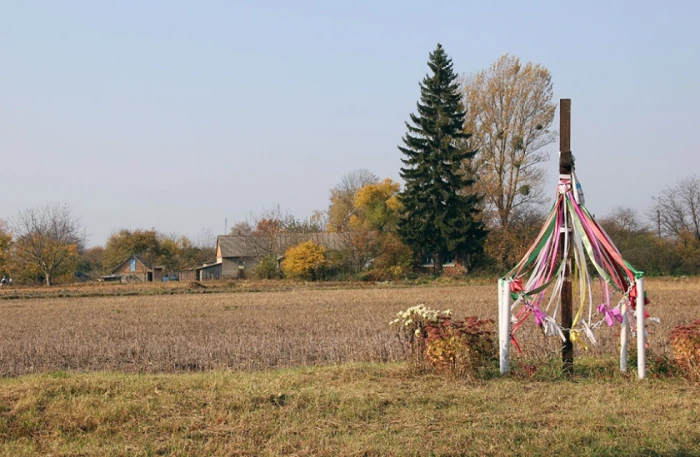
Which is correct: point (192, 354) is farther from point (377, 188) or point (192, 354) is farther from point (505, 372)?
point (377, 188)

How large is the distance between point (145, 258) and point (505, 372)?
77.2m

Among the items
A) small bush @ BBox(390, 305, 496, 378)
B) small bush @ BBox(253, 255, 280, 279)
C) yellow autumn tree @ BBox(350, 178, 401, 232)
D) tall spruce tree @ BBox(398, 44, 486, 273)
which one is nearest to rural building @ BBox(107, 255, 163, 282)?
small bush @ BBox(253, 255, 280, 279)

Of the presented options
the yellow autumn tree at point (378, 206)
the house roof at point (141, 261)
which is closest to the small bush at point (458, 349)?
the yellow autumn tree at point (378, 206)

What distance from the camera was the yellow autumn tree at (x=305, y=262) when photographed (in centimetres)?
5719

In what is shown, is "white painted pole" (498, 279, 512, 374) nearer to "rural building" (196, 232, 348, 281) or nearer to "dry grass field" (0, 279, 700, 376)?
"dry grass field" (0, 279, 700, 376)

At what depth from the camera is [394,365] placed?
10992 millimetres

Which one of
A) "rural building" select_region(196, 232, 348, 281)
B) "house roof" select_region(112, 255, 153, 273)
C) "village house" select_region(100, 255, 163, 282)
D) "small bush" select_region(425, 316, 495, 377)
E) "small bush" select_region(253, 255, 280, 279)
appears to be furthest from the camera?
"house roof" select_region(112, 255, 153, 273)

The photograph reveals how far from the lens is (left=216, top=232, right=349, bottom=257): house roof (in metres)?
66.1

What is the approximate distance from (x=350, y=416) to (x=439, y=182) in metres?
48.2

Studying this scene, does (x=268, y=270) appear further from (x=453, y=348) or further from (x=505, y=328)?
(x=453, y=348)

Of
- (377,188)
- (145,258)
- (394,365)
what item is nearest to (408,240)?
(377,188)

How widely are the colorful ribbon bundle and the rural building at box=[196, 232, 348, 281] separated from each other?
189 feet

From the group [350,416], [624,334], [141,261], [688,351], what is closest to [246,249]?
[141,261]

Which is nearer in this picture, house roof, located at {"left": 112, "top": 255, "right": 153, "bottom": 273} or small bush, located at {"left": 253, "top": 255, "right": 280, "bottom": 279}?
small bush, located at {"left": 253, "top": 255, "right": 280, "bottom": 279}
